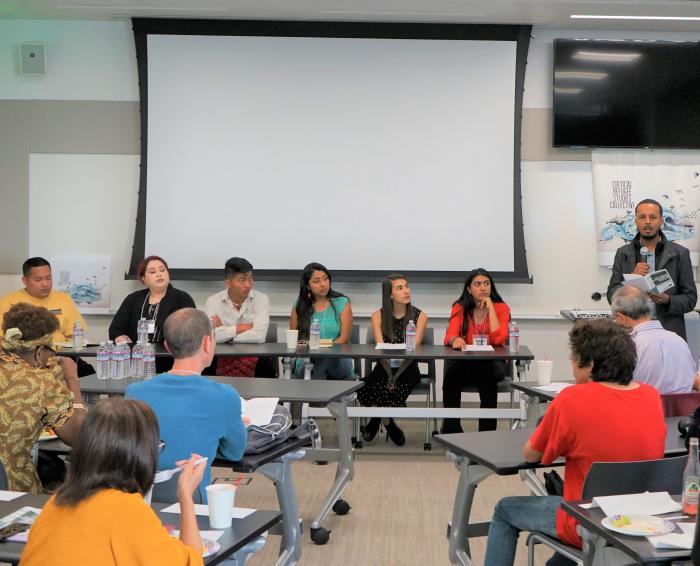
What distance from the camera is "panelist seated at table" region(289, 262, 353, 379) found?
646 cm

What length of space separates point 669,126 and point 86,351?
527cm

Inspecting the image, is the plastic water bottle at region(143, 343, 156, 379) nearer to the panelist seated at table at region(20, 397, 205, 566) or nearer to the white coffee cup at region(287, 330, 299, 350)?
the white coffee cup at region(287, 330, 299, 350)

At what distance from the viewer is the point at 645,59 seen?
762cm

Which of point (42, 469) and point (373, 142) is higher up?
point (373, 142)

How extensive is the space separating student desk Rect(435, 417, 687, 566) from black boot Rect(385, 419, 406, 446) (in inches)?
113

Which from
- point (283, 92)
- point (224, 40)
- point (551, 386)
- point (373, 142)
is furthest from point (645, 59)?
point (551, 386)

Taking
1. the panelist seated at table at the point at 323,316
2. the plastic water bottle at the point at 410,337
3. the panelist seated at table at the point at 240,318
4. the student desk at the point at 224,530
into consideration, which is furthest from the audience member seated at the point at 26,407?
the panelist seated at table at the point at 323,316

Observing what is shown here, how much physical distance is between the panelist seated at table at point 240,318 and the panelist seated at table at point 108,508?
14.4ft

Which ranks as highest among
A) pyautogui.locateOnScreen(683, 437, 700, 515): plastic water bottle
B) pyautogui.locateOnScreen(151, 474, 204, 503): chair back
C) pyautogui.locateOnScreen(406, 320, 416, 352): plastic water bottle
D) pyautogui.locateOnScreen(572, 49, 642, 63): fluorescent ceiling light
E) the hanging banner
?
pyautogui.locateOnScreen(572, 49, 642, 63): fluorescent ceiling light

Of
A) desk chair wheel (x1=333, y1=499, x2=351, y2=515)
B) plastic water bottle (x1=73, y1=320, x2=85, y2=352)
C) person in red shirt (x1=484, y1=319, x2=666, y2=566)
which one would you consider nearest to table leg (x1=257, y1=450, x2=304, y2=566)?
person in red shirt (x1=484, y1=319, x2=666, y2=566)

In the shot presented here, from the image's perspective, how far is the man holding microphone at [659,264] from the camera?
5883mm

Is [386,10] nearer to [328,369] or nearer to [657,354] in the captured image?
[328,369]

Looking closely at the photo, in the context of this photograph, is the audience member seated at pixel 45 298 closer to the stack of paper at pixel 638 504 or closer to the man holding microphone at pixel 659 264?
the man holding microphone at pixel 659 264

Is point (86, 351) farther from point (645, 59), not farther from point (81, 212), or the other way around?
point (645, 59)
